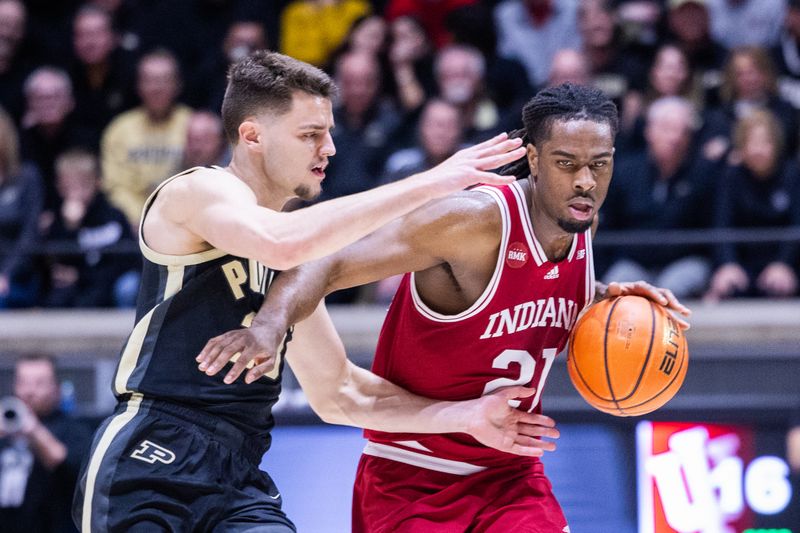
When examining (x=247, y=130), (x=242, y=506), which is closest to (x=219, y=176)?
(x=247, y=130)

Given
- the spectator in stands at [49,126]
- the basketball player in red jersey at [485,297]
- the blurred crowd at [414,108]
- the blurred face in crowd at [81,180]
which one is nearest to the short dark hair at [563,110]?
→ the basketball player in red jersey at [485,297]

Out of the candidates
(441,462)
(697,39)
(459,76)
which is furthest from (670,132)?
(441,462)

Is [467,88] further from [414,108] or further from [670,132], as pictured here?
[670,132]

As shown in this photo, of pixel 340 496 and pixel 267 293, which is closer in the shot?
pixel 267 293

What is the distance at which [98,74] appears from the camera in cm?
1012

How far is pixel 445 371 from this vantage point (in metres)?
4.61

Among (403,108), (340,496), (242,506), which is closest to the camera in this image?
(242,506)

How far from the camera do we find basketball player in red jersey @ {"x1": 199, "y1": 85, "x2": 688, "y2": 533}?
4359 mm

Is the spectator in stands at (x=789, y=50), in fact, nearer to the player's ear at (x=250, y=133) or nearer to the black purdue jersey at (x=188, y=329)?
the player's ear at (x=250, y=133)

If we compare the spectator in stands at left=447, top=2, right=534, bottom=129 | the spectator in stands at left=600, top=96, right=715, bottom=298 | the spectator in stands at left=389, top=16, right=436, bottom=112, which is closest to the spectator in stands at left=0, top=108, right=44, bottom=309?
the spectator in stands at left=389, top=16, right=436, bottom=112

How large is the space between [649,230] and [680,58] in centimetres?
127

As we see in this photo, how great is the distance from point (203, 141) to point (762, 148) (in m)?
3.69

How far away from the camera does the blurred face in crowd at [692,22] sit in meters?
9.11

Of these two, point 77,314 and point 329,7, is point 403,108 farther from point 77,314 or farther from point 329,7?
point 77,314
